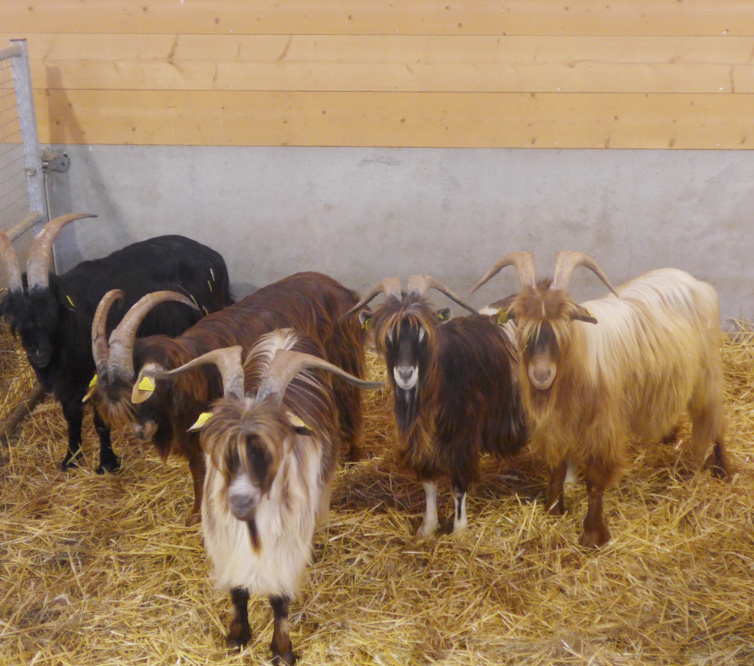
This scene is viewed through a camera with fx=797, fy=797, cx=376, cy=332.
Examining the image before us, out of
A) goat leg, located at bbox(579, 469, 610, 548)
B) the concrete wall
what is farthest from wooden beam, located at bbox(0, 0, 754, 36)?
goat leg, located at bbox(579, 469, 610, 548)

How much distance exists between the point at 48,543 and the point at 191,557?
88 centimetres

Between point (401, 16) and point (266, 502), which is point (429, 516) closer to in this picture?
point (266, 502)

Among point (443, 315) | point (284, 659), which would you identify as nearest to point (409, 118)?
point (443, 315)

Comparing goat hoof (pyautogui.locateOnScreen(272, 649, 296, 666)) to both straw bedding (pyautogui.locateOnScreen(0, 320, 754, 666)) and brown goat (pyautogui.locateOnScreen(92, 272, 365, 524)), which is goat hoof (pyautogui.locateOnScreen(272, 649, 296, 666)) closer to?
straw bedding (pyautogui.locateOnScreen(0, 320, 754, 666))

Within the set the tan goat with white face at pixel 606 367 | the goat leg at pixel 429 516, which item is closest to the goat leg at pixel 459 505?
the goat leg at pixel 429 516

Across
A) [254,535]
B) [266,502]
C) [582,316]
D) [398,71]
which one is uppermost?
[398,71]

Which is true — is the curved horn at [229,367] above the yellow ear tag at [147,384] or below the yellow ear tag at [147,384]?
above

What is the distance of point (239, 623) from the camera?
381 cm

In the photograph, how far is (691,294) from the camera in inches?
186

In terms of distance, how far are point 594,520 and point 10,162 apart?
513 cm

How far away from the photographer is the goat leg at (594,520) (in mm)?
4434

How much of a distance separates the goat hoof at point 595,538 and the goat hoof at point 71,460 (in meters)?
3.29

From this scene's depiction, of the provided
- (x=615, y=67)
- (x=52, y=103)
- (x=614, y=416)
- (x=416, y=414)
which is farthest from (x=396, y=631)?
(x=52, y=103)

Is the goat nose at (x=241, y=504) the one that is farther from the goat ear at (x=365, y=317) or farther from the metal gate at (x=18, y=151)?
the metal gate at (x=18, y=151)
